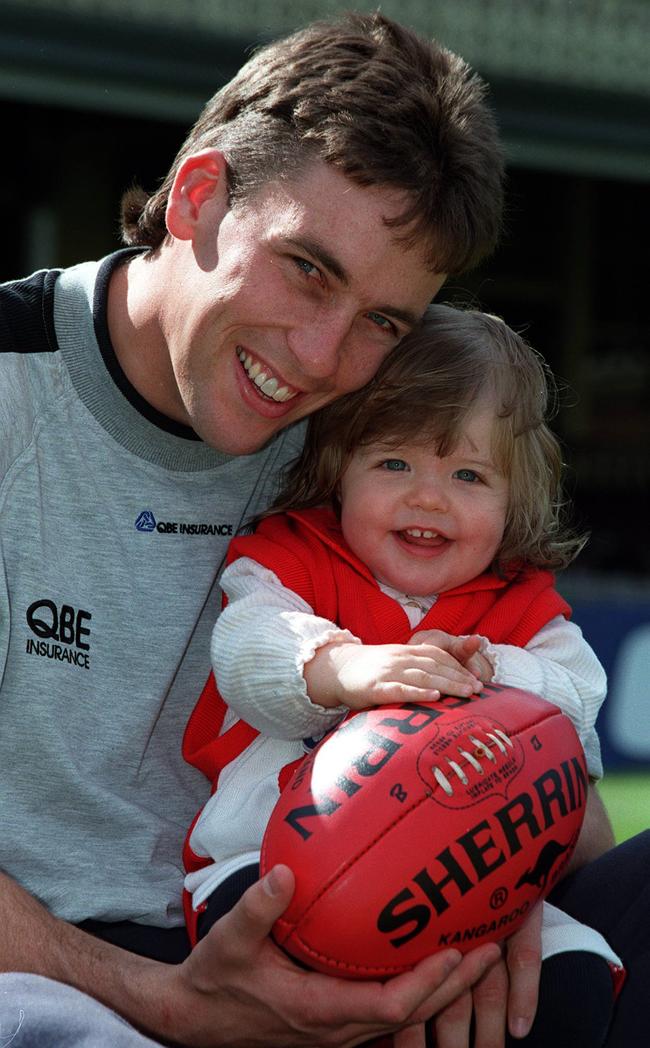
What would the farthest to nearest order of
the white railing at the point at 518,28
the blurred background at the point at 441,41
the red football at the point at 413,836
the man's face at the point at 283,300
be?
the white railing at the point at 518,28 < the blurred background at the point at 441,41 < the man's face at the point at 283,300 < the red football at the point at 413,836

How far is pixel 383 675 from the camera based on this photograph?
2076mm

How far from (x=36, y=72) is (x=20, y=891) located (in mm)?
4584

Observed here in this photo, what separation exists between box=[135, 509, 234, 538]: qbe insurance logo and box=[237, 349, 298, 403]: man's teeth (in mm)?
286

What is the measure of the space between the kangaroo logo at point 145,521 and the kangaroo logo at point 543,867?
886 millimetres

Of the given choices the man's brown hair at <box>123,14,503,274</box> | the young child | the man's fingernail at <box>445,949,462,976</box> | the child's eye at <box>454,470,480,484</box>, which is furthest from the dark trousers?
the man's brown hair at <box>123,14,503,274</box>

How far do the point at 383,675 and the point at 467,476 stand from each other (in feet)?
1.79

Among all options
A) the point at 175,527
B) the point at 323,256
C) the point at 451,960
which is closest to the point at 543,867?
the point at 451,960

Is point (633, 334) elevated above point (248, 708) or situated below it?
below

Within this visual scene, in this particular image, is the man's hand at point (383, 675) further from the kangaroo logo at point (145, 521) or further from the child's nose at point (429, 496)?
the kangaroo logo at point (145, 521)

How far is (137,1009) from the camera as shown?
213 cm

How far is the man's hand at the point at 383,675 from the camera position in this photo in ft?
6.77

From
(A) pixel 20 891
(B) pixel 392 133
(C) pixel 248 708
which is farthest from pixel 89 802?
(B) pixel 392 133

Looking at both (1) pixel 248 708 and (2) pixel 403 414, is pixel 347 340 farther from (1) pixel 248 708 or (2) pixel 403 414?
(1) pixel 248 708

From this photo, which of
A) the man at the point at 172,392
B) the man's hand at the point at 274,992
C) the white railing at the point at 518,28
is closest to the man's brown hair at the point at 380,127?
the man at the point at 172,392
